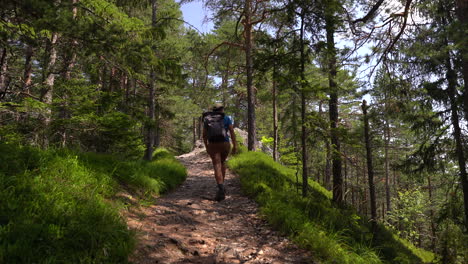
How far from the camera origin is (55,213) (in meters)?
2.38

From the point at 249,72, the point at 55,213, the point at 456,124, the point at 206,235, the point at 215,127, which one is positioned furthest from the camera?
the point at 249,72

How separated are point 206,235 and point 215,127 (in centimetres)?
248

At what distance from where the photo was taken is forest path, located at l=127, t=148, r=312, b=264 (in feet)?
9.09

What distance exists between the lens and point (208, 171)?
388 inches

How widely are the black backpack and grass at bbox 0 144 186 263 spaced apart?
2.27 metres

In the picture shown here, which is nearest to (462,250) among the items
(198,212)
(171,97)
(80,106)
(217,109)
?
(198,212)

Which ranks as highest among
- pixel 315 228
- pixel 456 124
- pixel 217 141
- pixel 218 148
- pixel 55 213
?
pixel 456 124

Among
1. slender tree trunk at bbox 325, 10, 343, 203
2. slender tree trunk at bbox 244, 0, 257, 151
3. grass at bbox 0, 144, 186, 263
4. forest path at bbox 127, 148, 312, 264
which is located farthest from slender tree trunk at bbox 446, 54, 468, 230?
grass at bbox 0, 144, 186, 263

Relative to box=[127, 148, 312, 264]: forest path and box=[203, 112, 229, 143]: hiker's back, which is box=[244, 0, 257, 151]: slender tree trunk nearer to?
box=[203, 112, 229, 143]: hiker's back

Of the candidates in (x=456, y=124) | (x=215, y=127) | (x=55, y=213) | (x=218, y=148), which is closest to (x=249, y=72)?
(x=215, y=127)

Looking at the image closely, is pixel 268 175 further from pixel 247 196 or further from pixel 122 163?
pixel 122 163

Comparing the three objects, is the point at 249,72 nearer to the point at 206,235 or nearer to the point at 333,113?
the point at 333,113

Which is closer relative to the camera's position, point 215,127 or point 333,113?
point 215,127

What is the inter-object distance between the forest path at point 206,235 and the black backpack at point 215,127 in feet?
4.79
